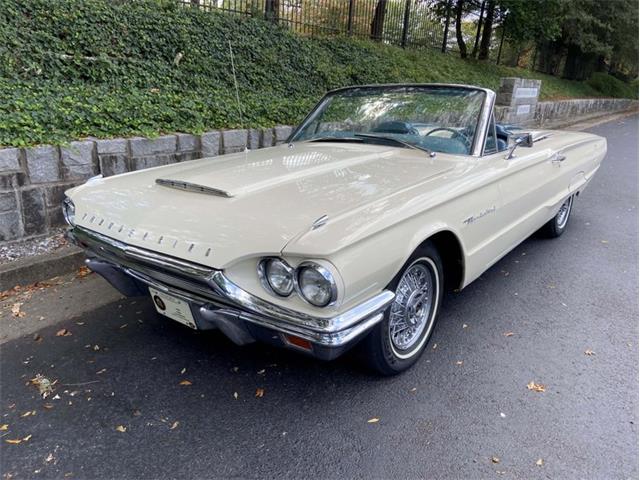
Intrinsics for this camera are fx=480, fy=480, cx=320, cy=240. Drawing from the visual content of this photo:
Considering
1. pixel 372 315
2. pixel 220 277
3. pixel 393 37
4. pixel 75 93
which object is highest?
pixel 393 37

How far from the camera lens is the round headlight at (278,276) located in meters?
2.03

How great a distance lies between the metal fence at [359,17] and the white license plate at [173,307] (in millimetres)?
5916

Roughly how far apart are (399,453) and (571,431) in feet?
2.84

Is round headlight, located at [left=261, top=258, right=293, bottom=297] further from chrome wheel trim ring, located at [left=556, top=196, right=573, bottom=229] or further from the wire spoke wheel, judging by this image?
chrome wheel trim ring, located at [left=556, top=196, right=573, bottom=229]

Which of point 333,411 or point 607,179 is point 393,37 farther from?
point 333,411

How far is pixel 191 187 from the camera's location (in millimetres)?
2607

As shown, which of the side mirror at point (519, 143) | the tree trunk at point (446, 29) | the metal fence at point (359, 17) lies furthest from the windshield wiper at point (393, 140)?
the tree trunk at point (446, 29)

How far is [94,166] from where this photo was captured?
433 centimetres

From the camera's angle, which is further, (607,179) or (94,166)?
(607,179)

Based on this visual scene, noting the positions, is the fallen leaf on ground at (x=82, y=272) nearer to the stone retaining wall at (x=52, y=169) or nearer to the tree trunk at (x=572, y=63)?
the stone retaining wall at (x=52, y=169)

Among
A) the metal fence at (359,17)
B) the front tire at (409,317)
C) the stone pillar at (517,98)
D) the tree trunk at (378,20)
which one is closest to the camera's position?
the front tire at (409,317)

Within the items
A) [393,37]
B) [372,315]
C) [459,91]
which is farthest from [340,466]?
[393,37]

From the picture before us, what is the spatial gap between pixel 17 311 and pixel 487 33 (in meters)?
15.0

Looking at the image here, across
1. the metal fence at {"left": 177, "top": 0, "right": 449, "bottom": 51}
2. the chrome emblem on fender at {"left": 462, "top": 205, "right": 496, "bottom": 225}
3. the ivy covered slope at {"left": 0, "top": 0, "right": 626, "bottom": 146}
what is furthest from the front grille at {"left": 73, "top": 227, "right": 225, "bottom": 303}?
the metal fence at {"left": 177, "top": 0, "right": 449, "bottom": 51}
